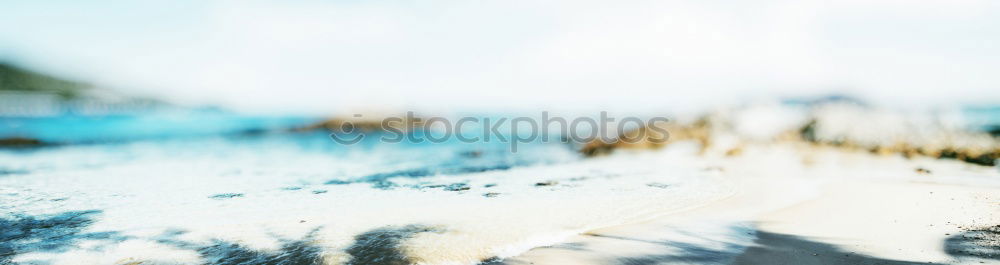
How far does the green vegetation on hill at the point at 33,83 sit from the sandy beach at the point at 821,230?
206686 millimetres

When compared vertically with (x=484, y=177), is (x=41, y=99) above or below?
above

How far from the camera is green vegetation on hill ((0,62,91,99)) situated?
15888 centimetres

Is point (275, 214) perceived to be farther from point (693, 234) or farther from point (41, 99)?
point (41, 99)

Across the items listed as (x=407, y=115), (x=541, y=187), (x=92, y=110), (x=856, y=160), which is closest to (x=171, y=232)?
(x=541, y=187)

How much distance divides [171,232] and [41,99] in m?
194

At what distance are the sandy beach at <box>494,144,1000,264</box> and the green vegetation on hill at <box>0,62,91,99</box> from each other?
206686 mm

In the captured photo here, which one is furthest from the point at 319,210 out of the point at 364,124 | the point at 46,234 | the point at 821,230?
the point at 364,124

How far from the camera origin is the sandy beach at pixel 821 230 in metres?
3.99

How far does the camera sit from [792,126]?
16875mm

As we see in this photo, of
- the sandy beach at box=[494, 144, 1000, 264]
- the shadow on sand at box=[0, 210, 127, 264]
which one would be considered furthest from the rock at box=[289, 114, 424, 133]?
the sandy beach at box=[494, 144, 1000, 264]

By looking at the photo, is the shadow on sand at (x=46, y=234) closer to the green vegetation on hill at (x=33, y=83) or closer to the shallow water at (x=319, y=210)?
the shallow water at (x=319, y=210)

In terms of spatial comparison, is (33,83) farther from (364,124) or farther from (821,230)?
(821,230)

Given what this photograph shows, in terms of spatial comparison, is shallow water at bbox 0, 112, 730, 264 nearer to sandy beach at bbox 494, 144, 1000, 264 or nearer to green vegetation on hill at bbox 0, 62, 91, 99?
sandy beach at bbox 494, 144, 1000, 264

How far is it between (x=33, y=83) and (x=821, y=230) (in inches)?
9237
